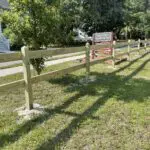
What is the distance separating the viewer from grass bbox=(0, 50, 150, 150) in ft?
14.8

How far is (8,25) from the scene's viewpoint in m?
8.05

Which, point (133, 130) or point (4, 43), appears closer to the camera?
point (133, 130)

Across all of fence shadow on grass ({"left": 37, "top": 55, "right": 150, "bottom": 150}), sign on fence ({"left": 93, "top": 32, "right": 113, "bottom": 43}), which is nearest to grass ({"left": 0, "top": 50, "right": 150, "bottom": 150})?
fence shadow on grass ({"left": 37, "top": 55, "right": 150, "bottom": 150})

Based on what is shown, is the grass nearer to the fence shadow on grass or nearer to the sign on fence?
the fence shadow on grass

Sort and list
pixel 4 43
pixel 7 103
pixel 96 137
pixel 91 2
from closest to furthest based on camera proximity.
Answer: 1. pixel 96 137
2. pixel 7 103
3. pixel 4 43
4. pixel 91 2

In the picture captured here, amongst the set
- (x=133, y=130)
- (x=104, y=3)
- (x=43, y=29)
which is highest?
(x=104, y=3)

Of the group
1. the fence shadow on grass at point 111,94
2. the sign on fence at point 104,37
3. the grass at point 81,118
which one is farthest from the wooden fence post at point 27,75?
the sign on fence at point 104,37

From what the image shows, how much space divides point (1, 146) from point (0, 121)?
1075mm

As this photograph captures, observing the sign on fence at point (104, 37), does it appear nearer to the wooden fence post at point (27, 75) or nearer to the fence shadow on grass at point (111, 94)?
the fence shadow on grass at point (111, 94)

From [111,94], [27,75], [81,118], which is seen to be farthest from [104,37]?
[81,118]

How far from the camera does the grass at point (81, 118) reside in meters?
4.52

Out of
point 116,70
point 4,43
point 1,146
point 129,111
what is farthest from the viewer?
point 4,43

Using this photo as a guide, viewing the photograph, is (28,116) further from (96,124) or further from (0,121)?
(96,124)

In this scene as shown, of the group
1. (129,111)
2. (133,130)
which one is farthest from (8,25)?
(133,130)
